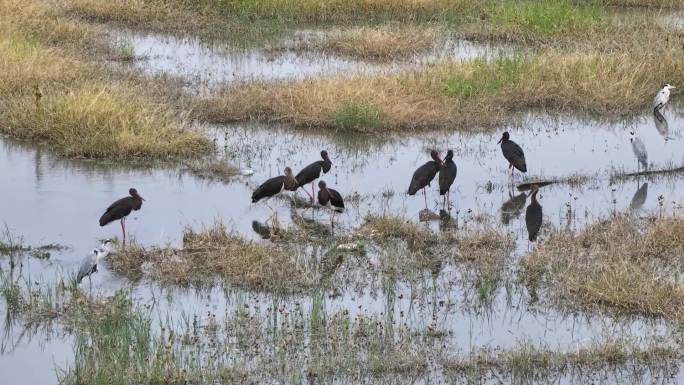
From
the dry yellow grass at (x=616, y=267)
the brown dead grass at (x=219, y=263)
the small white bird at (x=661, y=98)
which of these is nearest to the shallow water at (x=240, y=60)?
the small white bird at (x=661, y=98)

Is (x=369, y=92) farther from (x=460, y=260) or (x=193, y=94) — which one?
(x=460, y=260)

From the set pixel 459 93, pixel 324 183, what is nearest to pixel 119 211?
pixel 324 183

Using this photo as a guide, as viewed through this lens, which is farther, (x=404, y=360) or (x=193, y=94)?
(x=193, y=94)

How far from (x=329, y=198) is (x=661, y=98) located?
20.2 feet

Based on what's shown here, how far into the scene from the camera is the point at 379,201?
12.7 metres

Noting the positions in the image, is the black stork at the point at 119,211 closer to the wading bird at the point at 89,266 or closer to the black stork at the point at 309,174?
the wading bird at the point at 89,266

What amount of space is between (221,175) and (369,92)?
10.0 ft

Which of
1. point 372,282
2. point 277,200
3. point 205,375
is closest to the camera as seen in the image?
point 205,375

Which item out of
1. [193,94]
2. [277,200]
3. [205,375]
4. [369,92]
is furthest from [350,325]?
[193,94]

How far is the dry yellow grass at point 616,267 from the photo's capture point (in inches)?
389

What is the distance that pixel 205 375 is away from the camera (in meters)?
8.45

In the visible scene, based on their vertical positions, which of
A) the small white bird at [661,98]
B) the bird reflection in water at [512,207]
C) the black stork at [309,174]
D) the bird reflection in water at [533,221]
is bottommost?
the bird reflection in water at [533,221]

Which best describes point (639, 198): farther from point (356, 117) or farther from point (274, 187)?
point (274, 187)

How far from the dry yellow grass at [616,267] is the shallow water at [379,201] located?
25cm
